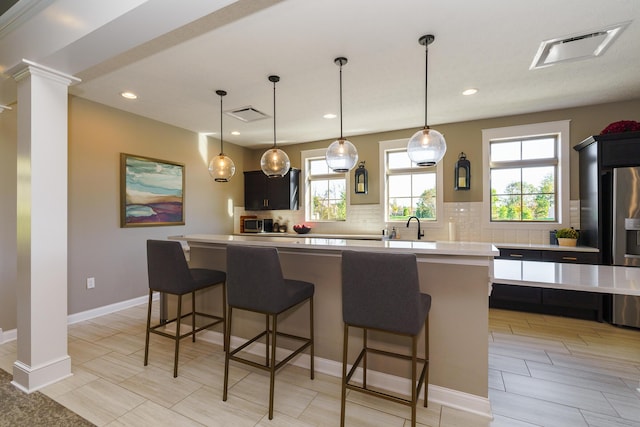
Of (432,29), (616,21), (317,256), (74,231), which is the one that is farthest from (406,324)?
(74,231)

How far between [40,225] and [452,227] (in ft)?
15.1

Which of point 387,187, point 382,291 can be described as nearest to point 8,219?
A: point 382,291

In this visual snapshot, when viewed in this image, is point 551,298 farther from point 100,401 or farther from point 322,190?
point 100,401

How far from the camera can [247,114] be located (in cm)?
393

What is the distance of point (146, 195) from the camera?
13.4 feet

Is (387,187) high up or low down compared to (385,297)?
up

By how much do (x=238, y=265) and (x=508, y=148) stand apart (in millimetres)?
4135

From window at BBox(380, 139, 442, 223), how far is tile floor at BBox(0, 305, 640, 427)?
86.1 inches

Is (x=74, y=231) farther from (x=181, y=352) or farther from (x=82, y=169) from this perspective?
(x=181, y=352)

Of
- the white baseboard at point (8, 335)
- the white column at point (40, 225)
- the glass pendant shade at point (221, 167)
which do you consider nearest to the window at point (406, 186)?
the glass pendant shade at point (221, 167)

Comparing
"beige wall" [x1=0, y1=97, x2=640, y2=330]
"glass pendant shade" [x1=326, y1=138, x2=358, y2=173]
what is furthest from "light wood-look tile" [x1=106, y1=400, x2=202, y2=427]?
"beige wall" [x1=0, y1=97, x2=640, y2=330]

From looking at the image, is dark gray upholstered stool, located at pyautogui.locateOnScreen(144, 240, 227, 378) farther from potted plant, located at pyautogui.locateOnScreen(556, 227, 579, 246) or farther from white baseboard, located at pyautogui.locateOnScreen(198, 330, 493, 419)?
potted plant, located at pyautogui.locateOnScreen(556, 227, 579, 246)

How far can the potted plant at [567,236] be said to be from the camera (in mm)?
3656

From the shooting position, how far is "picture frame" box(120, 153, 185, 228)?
3.87 m
